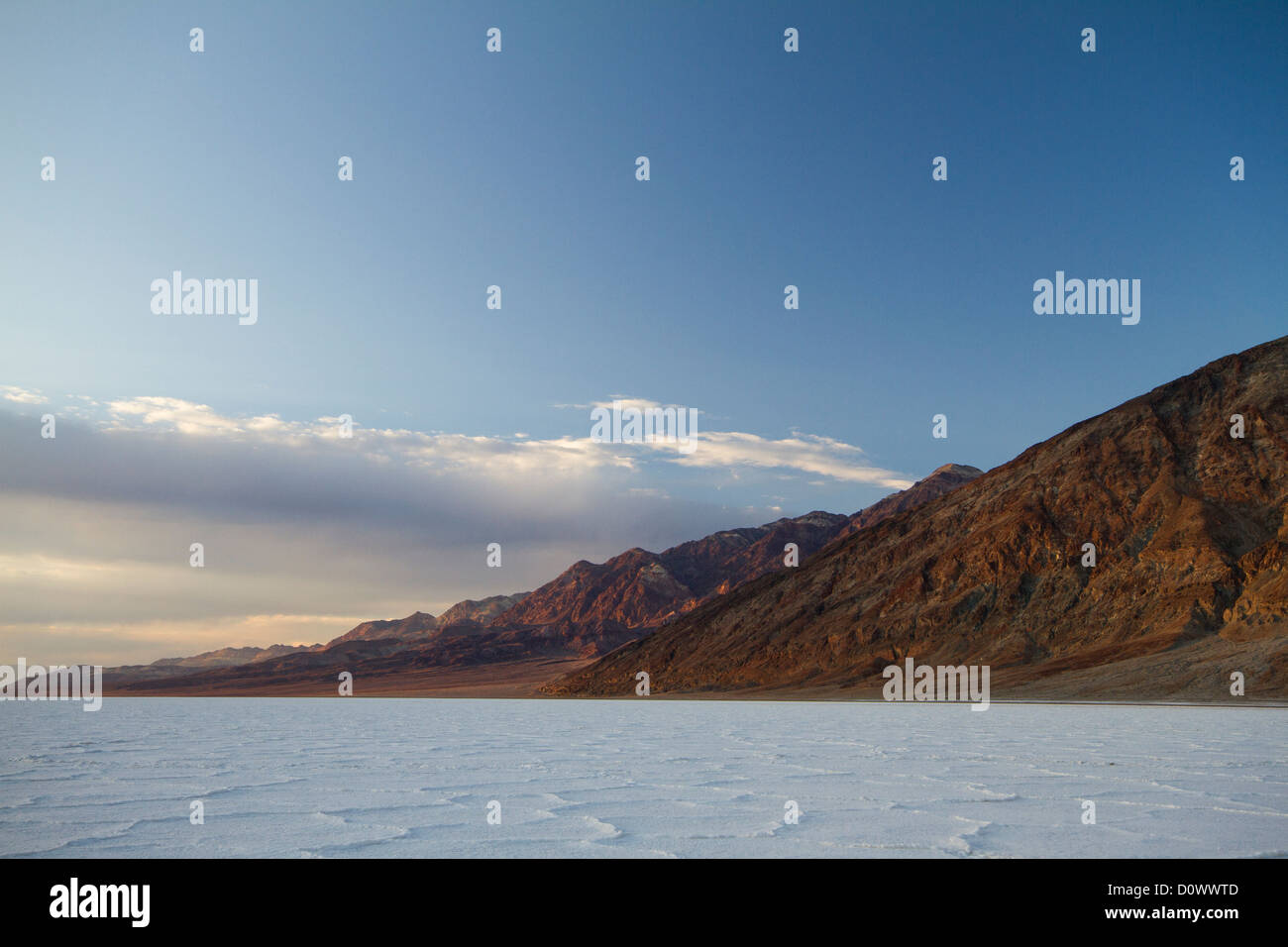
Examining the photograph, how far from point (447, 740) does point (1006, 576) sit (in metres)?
69.6

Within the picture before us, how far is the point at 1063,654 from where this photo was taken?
70562 mm


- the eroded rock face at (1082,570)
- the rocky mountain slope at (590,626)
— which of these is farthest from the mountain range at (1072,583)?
the rocky mountain slope at (590,626)

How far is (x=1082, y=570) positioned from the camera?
7775 cm

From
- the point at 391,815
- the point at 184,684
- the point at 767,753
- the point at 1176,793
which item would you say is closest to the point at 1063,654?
the point at 767,753

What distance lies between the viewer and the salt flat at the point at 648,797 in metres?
8.16

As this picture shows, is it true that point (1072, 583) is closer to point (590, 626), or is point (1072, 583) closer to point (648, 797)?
point (648, 797)

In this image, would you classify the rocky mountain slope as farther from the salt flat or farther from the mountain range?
the salt flat

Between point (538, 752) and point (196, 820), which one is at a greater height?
point (196, 820)

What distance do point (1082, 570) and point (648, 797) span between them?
7661 centimetres

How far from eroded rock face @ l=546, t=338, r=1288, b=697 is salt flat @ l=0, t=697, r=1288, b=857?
48.6 meters
